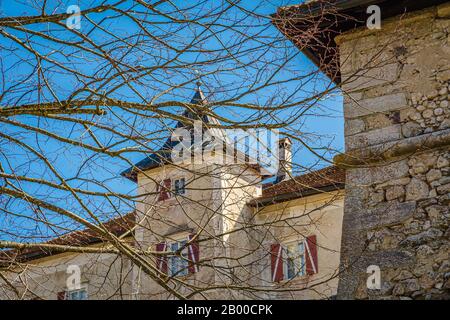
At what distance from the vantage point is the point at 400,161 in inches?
297

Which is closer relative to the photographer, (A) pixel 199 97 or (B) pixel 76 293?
(A) pixel 199 97

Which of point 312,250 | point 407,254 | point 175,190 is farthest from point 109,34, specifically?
point 312,250

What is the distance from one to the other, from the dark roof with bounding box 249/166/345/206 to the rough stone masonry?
0.32 meters

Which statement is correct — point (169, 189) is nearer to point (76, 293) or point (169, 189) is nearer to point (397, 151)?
point (397, 151)

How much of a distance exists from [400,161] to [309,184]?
16.9ft

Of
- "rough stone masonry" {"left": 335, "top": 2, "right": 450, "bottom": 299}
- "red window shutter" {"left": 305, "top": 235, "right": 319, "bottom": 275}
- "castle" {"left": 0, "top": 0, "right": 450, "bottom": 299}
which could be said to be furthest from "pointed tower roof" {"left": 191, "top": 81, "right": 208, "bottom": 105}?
"red window shutter" {"left": 305, "top": 235, "right": 319, "bottom": 275}

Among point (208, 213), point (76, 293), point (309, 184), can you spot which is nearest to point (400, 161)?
point (208, 213)

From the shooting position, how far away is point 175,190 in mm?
6371

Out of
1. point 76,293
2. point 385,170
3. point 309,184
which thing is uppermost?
point 309,184

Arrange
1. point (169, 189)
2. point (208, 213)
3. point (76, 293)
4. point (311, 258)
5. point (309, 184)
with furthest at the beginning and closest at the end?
1. point (76, 293)
2. point (311, 258)
3. point (309, 184)
4. point (208, 213)
5. point (169, 189)

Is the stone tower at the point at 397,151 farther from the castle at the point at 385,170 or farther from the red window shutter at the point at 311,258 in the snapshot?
the red window shutter at the point at 311,258

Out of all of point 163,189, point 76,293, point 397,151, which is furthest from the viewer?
point 76,293

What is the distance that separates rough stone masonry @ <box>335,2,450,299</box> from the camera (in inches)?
282

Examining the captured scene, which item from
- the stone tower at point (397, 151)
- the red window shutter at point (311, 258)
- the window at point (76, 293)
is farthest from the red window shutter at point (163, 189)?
the window at point (76, 293)
